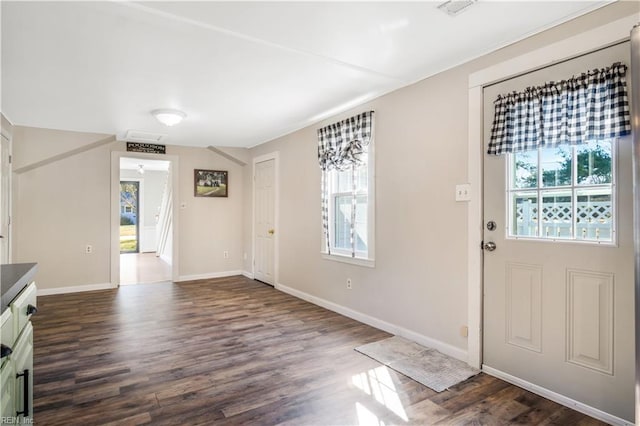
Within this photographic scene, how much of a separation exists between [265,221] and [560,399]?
447cm

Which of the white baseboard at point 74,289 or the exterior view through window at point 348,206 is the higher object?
the exterior view through window at point 348,206

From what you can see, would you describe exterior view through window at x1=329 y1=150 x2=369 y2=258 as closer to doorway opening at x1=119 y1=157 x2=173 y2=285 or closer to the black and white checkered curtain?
the black and white checkered curtain

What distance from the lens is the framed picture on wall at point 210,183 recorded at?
6195 millimetres

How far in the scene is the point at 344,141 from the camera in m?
3.90

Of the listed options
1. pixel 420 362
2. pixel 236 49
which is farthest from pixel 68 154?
pixel 420 362

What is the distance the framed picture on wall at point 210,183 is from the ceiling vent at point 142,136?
2.90ft

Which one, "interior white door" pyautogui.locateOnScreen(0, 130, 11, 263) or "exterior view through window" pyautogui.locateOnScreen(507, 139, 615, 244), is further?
"interior white door" pyautogui.locateOnScreen(0, 130, 11, 263)

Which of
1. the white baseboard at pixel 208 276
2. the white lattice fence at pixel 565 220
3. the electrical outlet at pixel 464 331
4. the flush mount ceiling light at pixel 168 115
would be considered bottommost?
the white baseboard at pixel 208 276

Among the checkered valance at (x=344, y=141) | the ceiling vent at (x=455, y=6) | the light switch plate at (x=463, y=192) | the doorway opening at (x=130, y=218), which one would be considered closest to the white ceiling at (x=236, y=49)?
the ceiling vent at (x=455, y=6)

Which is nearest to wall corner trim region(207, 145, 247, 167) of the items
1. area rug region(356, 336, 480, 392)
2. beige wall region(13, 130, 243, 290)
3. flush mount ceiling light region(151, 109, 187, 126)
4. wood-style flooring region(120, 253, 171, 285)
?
beige wall region(13, 130, 243, 290)

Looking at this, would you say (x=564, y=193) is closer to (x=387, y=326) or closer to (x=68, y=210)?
(x=387, y=326)

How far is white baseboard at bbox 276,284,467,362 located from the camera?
282cm

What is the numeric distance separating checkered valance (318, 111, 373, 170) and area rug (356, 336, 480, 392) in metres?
1.85

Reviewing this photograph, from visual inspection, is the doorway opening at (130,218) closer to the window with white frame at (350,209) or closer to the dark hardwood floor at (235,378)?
the dark hardwood floor at (235,378)
